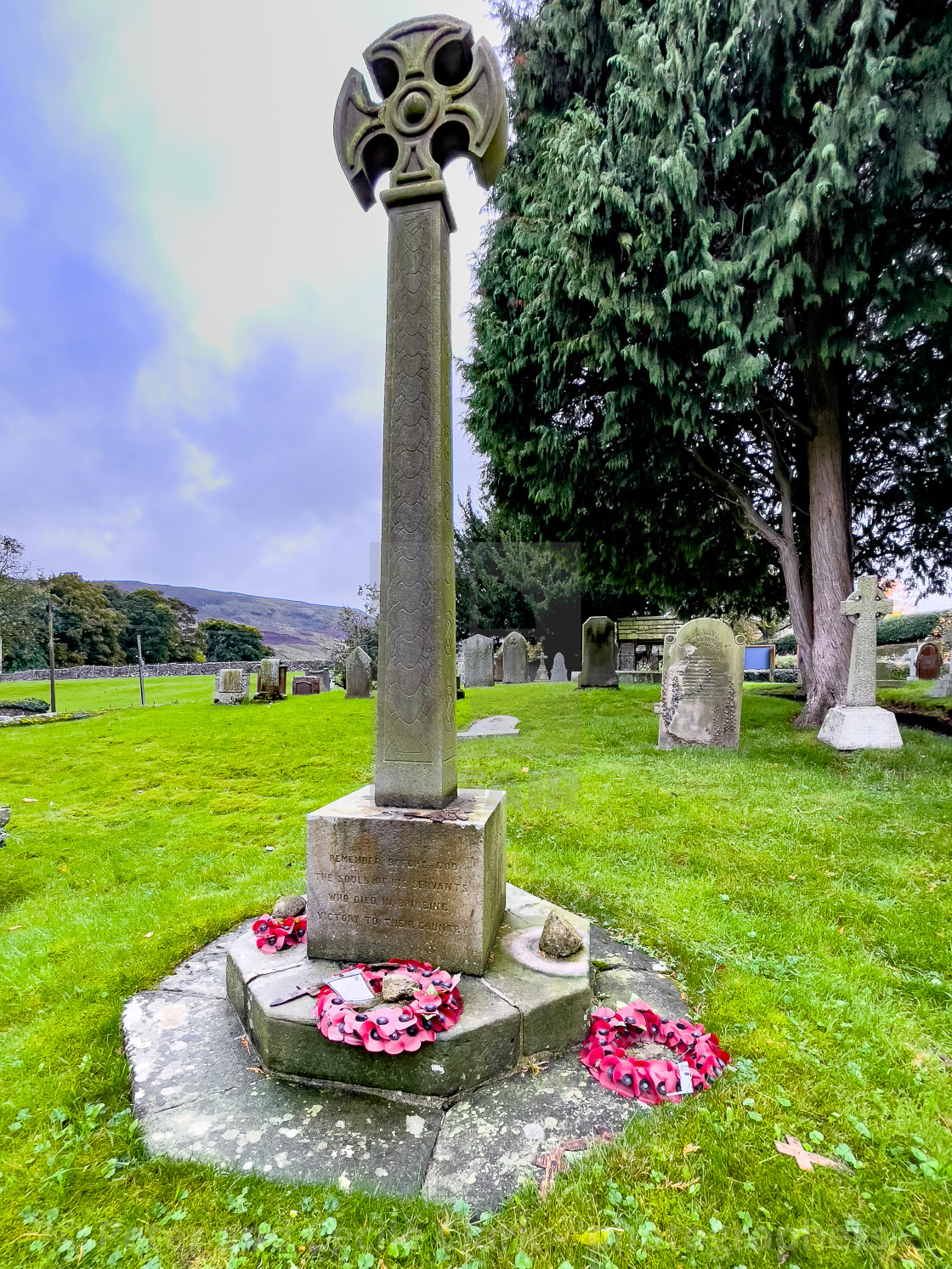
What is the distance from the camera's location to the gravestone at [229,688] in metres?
15.2

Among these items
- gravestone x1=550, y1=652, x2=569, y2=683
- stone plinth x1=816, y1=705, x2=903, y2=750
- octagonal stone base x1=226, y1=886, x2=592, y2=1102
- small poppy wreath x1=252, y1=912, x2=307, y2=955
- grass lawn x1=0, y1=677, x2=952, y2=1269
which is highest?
gravestone x1=550, y1=652, x2=569, y2=683

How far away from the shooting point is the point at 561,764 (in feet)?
24.0

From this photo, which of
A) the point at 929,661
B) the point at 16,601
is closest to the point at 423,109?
the point at 929,661

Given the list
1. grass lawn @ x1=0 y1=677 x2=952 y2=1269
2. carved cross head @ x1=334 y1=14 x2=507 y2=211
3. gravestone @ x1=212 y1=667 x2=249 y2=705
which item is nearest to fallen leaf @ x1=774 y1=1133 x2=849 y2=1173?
grass lawn @ x1=0 y1=677 x2=952 y2=1269

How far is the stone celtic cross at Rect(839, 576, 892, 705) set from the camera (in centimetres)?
768

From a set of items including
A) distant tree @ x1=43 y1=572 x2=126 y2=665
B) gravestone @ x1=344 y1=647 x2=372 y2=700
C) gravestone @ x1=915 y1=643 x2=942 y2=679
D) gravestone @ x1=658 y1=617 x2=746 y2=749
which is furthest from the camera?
distant tree @ x1=43 y1=572 x2=126 y2=665

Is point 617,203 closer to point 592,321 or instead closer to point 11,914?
point 592,321

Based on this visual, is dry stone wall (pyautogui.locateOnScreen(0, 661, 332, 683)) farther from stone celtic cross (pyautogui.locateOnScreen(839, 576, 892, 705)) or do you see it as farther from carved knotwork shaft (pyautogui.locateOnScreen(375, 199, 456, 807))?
carved knotwork shaft (pyautogui.locateOnScreen(375, 199, 456, 807))

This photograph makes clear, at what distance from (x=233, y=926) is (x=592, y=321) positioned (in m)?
8.04

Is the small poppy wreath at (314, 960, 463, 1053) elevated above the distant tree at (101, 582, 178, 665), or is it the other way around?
the distant tree at (101, 582, 178, 665)

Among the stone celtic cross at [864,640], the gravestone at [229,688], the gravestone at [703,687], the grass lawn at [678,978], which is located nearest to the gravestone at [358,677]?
the gravestone at [229,688]

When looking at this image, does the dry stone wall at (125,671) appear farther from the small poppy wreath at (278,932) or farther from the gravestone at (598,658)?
the small poppy wreath at (278,932)

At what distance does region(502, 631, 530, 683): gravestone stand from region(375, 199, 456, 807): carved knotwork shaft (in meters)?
16.4

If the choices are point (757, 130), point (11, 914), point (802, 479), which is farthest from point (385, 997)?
point (802, 479)
